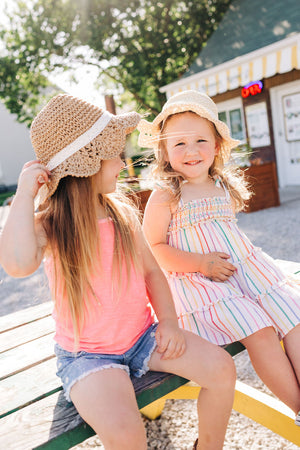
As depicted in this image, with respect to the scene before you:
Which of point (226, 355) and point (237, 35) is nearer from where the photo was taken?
point (226, 355)

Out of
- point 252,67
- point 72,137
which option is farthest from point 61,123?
point 252,67

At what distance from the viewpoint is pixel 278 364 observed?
138 centimetres

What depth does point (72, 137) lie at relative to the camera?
48.5 inches

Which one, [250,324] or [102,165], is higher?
[102,165]

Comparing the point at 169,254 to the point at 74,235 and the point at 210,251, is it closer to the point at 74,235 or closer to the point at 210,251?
the point at 210,251

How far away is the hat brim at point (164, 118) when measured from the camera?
1749 mm

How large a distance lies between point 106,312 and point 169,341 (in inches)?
8.9

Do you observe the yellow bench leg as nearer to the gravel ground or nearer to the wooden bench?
the gravel ground

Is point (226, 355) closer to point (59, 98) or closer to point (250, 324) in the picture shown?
point (250, 324)

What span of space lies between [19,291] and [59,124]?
143 inches

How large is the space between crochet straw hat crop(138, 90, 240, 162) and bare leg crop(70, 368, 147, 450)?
1115 mm

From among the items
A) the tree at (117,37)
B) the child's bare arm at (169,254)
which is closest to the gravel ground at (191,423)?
the child's bare arm at (169,254)

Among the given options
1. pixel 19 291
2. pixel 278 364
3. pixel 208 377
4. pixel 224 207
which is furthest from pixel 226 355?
pixel 19 291

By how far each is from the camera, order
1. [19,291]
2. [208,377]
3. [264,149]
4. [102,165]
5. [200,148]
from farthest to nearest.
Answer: [264,149], [19,291], [200,148], [102,165], [208,377]
